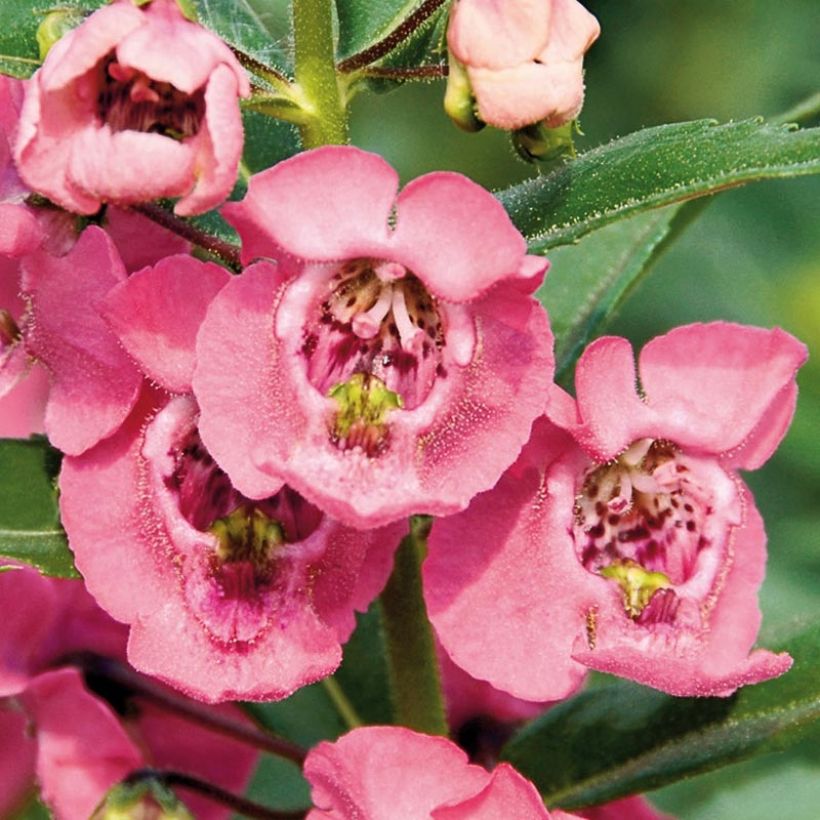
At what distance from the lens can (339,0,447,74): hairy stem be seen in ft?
4.98

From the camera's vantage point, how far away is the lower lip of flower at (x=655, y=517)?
1.48 metres

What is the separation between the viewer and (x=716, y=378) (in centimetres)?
145

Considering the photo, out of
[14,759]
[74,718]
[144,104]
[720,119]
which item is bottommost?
[720,119]

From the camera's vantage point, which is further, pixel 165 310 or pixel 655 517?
pixel 655 517

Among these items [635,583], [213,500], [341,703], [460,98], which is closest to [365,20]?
[460,98]

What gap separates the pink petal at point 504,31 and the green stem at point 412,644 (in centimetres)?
44

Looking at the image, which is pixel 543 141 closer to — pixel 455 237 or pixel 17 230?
pixel 455 237

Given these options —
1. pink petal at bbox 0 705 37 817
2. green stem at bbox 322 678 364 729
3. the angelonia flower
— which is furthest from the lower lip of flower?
pink petal at bbox 0 705 37 817

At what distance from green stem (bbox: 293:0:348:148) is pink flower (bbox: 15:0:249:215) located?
8.4 inches

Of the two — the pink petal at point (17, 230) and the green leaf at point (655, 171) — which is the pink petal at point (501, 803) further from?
the pink petal at point (17, 230)

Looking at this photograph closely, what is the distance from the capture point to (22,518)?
1.61 meters

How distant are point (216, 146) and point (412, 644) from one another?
0.63 m

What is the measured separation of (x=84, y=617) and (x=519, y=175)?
196 centimetres

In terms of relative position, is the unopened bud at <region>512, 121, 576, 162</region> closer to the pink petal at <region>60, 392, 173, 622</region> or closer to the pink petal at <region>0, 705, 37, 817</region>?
the pink petal at <region>60, 392, 173, 622</region>
